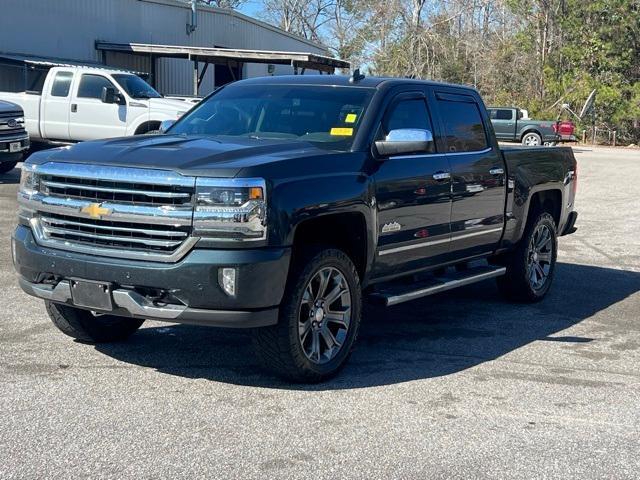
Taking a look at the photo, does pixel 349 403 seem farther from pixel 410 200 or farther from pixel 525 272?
pixel 525 272

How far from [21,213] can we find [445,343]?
3.24 m

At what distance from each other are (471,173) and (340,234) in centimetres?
175

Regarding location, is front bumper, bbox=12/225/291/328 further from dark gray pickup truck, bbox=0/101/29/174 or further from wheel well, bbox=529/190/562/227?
dark gray pickup truck, bbox=0/101/29/174

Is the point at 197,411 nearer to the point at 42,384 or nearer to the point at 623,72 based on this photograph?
the point at 42,384

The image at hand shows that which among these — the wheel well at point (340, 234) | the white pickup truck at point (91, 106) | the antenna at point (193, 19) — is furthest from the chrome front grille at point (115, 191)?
the antenna at point (193, 19)

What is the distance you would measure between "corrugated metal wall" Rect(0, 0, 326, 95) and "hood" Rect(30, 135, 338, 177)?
21.7 m

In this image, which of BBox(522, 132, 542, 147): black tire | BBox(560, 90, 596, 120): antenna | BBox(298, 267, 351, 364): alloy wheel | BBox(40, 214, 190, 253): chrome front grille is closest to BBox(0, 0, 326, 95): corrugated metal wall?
BBox(522, 132, 542, 147): black tire

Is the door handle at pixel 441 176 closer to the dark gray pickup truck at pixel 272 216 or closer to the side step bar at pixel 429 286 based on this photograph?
the dark gray pickup truck at pixel 272 216

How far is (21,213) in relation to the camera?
586cm

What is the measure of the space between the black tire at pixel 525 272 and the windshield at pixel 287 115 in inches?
102

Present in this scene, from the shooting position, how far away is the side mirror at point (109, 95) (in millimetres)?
17859

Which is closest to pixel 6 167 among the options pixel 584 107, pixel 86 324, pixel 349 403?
pixel 86 324

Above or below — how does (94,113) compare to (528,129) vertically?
above

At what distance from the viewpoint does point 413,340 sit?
22.7 feet
